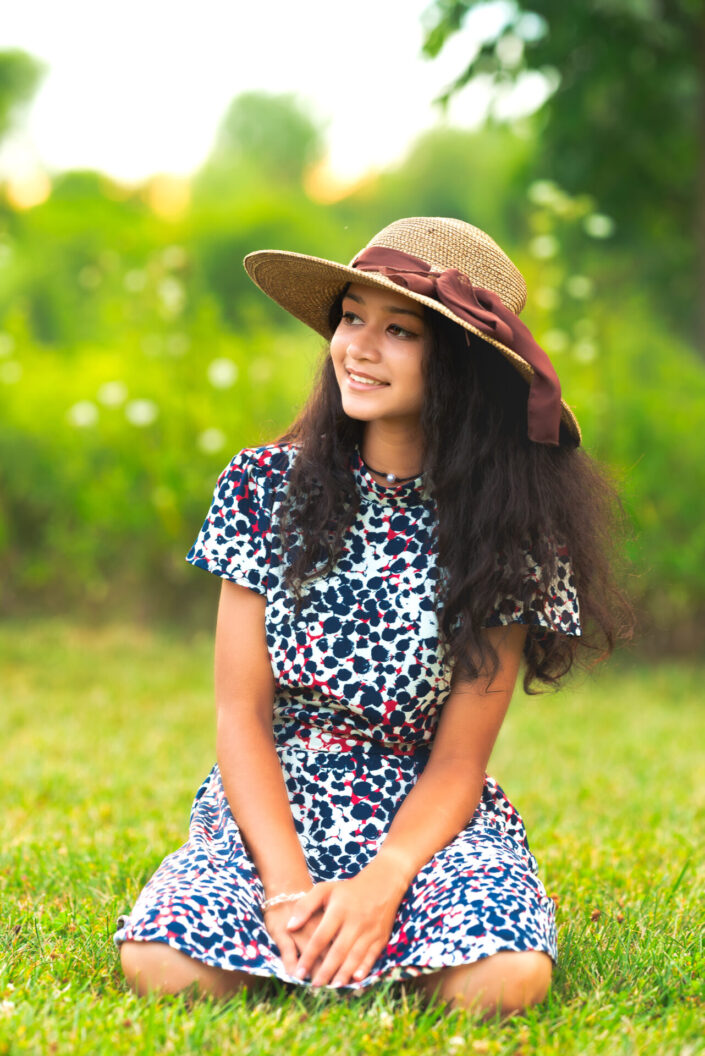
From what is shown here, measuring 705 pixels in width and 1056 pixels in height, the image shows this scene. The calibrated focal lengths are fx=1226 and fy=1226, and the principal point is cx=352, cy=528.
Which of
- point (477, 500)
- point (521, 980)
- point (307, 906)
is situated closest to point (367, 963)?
point (307, 906)

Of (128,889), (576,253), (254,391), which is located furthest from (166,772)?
(576,253)

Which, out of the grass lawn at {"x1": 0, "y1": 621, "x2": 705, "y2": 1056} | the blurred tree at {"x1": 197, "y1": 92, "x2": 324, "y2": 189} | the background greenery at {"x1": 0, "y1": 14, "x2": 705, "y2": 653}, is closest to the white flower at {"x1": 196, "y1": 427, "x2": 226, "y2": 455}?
the background greenery at {"x1": 0, "y1": 14, "x2": 705, "y2": 653}

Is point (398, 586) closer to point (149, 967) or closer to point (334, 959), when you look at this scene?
point (334, 959)

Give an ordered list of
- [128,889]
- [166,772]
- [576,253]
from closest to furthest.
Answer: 1. [128,889]
2. [166,772]
3. [576,253]

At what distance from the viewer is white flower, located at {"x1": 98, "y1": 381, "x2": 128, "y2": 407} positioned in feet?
21.9

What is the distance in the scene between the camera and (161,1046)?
1811mm

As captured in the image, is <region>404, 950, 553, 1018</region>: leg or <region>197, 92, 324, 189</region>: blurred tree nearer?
<region>404, 950, 553, 1018</region>: leg

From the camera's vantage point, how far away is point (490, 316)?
2.27m

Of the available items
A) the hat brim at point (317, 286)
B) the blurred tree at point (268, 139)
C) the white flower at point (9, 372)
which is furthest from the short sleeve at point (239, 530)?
the blurred tree at point (268, 139)

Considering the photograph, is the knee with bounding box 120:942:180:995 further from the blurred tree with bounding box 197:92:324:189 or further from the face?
the blurred tree with bounding box 197:92:324:189

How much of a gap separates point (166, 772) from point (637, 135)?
592cm

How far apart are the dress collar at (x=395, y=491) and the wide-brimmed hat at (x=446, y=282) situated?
30 centimetres

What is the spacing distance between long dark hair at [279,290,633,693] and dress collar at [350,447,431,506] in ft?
0.10

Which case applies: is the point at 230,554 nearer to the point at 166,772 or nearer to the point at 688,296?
the point at 166,772
